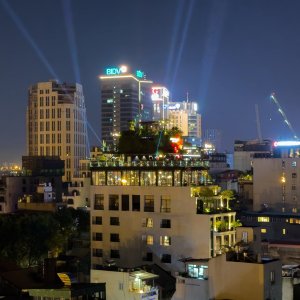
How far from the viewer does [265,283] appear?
846 inches

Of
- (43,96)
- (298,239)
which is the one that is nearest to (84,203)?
(298,239)

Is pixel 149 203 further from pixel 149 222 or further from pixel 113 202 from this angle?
pixel 113 202

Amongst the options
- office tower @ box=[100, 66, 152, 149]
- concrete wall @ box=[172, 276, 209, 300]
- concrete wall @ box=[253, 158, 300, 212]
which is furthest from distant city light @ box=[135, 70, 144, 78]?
concrete wall @ box=[172, 276, 209, 300]

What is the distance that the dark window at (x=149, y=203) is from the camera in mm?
40269

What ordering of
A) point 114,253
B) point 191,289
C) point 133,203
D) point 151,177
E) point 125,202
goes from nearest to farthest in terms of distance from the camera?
1. point 191,289
2. point 151,177
3. point 133,203
4. point 125,202
5. point 114,253

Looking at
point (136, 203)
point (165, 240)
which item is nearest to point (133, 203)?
point (136, 203)

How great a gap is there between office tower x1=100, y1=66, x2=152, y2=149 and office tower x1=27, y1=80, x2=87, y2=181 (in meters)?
22.2

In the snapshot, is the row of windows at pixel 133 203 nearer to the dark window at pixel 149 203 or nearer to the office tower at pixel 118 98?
the dark window at pixel 149 203

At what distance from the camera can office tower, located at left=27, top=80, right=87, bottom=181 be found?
143500 mm

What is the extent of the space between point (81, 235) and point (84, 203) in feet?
70.6

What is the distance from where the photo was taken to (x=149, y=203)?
1591 inches

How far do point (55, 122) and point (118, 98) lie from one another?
29.1 metres

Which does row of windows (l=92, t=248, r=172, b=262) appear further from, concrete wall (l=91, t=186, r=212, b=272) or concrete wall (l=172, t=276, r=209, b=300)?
concrete wall (l=172, t=276, r=209, b=300)

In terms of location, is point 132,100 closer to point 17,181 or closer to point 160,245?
point 17,181
